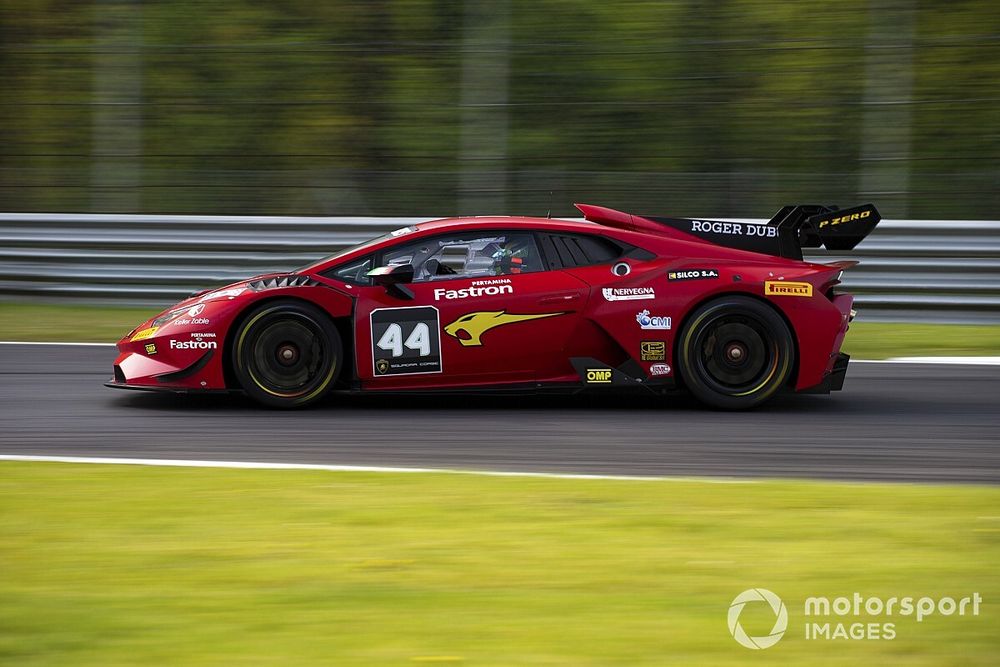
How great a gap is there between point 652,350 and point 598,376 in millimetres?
377

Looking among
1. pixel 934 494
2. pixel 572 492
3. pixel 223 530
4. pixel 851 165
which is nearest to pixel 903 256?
pixel 851 165

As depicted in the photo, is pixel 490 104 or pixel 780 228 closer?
pixel 780 228

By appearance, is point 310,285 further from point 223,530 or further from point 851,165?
point 851,165

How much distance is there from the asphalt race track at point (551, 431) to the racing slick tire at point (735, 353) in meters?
0.15

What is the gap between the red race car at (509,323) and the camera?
24.4ft

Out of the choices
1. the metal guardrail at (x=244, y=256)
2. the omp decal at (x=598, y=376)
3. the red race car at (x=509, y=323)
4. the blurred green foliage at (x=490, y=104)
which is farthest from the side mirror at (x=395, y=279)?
the blurred green foliage at (x=490, y=104)

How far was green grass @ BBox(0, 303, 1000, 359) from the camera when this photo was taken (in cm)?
1038

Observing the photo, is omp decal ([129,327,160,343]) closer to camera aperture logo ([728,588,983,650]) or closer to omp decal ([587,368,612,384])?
omp decal ([587,368,612,384])

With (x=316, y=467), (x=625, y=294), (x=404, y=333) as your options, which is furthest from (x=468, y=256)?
(x=316, y=467)

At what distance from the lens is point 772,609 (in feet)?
12.9

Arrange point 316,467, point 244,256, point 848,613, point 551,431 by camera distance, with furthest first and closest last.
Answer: point 244,256 → point 551,431 → point 316,467 → point 848,613

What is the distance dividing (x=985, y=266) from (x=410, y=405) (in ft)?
20.7

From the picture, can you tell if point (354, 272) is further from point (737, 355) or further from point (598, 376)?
point (737, 355)

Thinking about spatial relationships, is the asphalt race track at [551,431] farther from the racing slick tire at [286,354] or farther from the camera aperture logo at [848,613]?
the camera aperture logo at [848,613]
